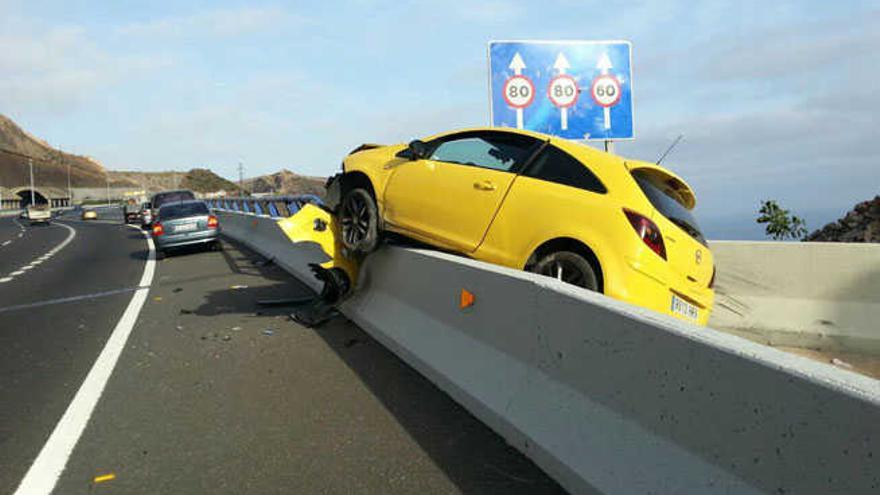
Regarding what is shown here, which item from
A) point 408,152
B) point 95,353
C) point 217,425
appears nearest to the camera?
point 217,425

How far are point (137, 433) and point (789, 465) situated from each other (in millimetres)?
3923

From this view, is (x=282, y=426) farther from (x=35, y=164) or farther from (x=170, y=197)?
(x=35, y=164)

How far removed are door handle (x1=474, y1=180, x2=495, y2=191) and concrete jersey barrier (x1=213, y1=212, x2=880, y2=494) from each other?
1190 millimetres

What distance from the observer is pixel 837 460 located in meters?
2.04

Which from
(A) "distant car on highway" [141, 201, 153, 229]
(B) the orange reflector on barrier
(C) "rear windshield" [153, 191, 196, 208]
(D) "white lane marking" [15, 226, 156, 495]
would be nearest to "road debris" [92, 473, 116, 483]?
(D) "white lane marking" [15, 226, 156, 495]

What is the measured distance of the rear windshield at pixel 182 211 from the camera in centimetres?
1770

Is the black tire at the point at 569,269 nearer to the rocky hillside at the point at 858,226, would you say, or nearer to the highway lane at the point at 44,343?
the highway lane at the point at 44,343

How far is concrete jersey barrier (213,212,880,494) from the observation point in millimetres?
2102

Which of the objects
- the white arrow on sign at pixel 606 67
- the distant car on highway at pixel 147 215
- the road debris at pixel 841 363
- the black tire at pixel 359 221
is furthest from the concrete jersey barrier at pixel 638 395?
the distant car on highway at pixel 147 215

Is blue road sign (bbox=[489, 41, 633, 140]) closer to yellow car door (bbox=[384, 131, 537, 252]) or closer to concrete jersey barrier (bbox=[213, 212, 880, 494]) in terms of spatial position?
yellow car door (bbox=[384, 131, 537, 252])

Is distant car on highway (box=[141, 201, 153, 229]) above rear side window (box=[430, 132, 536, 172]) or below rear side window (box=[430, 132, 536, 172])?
below

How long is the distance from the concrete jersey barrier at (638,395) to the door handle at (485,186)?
1190 millimetres

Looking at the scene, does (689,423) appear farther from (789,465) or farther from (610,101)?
(610,101)

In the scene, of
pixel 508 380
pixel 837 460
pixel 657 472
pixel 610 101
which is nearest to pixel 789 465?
pixel 837 460
